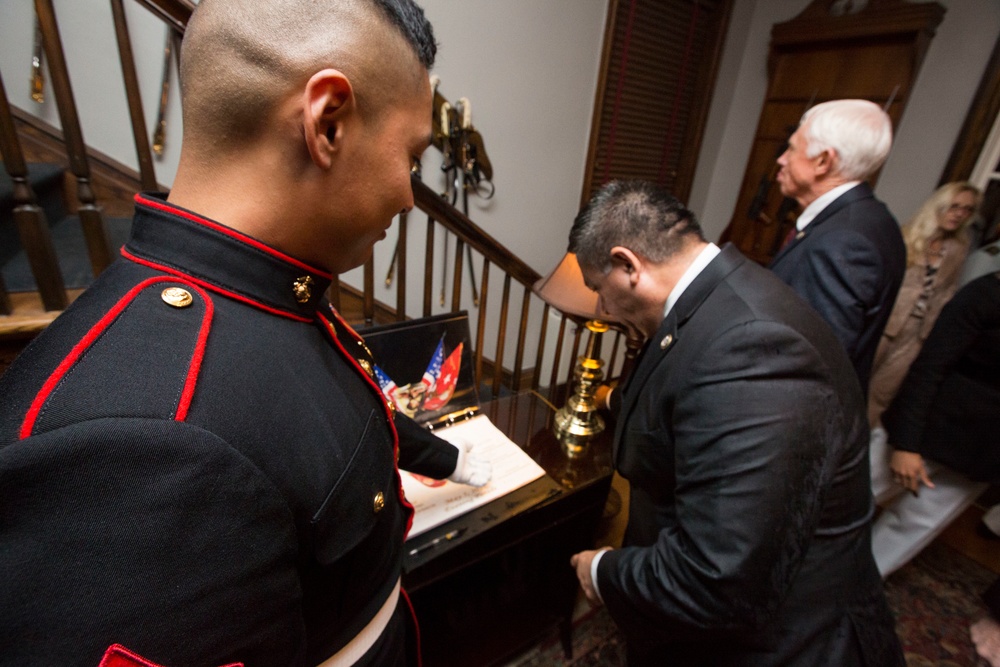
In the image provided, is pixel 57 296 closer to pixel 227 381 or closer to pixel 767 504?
pixel 227 381

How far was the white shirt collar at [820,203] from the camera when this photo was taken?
1.43 m

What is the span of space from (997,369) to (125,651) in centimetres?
215

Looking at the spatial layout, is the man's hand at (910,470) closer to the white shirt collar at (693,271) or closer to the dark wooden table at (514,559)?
the dark wooden table at (514,559)

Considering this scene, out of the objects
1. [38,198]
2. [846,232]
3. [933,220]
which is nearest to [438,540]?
[846,232]

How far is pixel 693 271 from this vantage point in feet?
2.83

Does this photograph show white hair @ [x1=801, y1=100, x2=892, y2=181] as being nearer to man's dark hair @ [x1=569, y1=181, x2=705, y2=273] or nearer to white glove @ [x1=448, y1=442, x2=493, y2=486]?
man's dark hair @ [x1=569, y1=181, x2=705, y2=273]

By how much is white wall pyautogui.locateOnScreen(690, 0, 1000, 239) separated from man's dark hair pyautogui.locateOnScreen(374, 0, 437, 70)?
3068 millimetres

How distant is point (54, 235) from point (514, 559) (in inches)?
72.3

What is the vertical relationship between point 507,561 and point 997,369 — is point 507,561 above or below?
below

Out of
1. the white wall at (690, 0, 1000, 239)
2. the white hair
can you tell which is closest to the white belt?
the white hair

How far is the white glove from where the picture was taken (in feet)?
3.36

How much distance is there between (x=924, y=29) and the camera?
7.25 ft

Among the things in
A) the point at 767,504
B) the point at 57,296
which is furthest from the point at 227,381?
the point at 57,296

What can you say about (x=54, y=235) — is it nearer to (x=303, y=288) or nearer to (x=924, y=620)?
(x=303, y=288)
